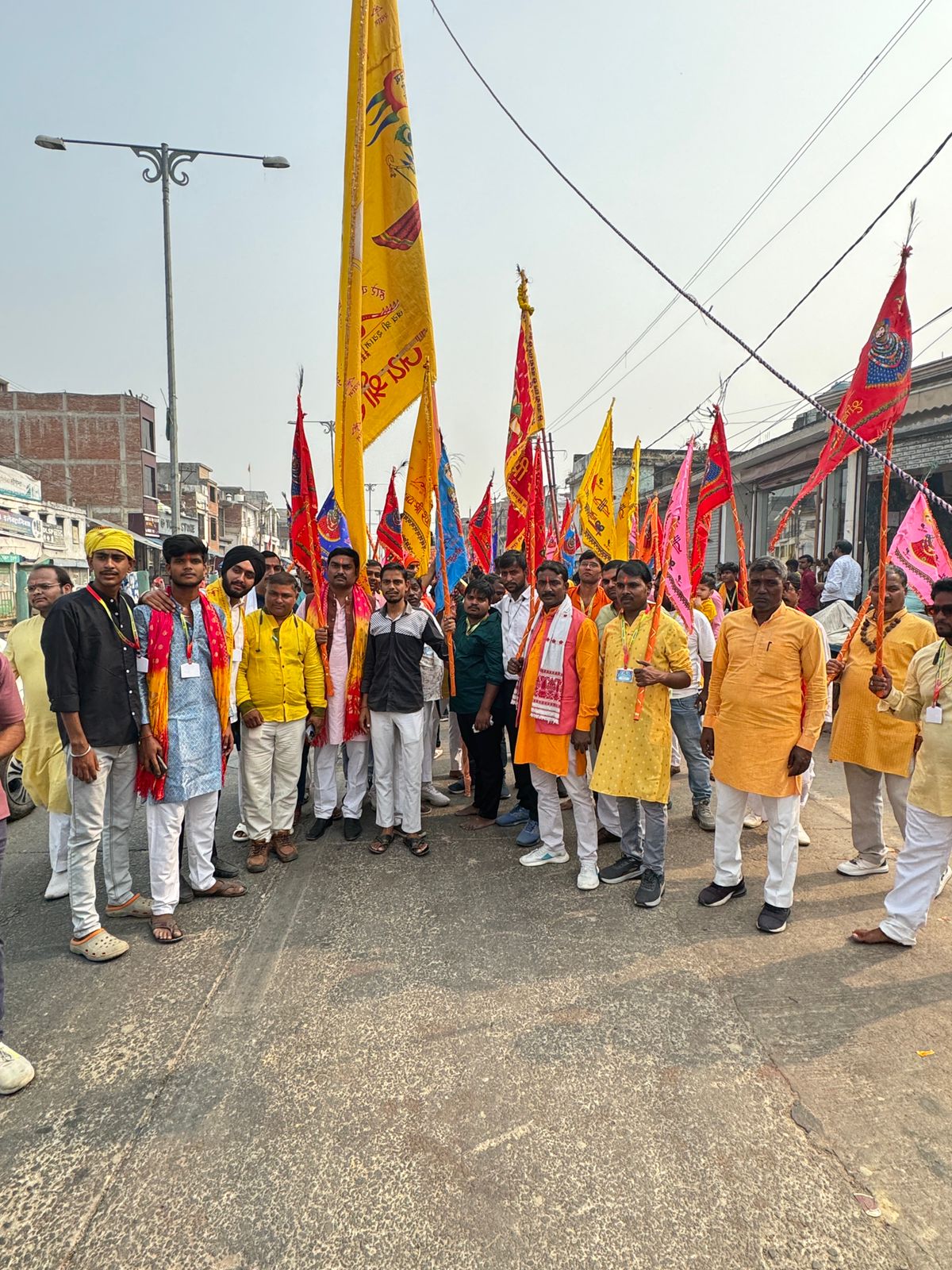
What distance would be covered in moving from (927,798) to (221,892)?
369cm

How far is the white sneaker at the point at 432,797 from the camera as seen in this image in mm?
6043

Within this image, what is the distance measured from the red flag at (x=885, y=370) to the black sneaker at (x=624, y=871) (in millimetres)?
2827

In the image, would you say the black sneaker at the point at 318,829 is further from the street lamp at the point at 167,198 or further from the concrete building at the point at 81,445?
the concrete building at the point at 81,445

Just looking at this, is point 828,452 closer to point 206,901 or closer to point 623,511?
point 623,511

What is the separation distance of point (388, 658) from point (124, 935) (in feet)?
7.13

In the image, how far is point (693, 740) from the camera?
18.0ft

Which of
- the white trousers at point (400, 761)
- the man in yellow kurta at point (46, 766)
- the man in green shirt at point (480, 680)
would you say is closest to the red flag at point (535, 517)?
the man in green shirt at point (480, 680)

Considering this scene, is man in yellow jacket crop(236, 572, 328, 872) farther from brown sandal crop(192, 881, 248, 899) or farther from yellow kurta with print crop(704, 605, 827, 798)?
yellow kurta with print crop(704, 605, 827, 798)

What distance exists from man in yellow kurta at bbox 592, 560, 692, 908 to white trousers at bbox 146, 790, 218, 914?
7.26ft

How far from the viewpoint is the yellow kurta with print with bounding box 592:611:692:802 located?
409cm

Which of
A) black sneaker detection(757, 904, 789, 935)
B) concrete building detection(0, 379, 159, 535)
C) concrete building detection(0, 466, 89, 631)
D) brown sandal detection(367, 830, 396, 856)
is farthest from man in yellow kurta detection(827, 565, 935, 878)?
concrete building detection(0, 379, 159, 535)

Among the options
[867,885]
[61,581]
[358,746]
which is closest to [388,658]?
[358,746]

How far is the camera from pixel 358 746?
17.2 feet

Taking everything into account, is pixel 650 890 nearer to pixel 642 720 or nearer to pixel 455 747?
pixel 642 720
